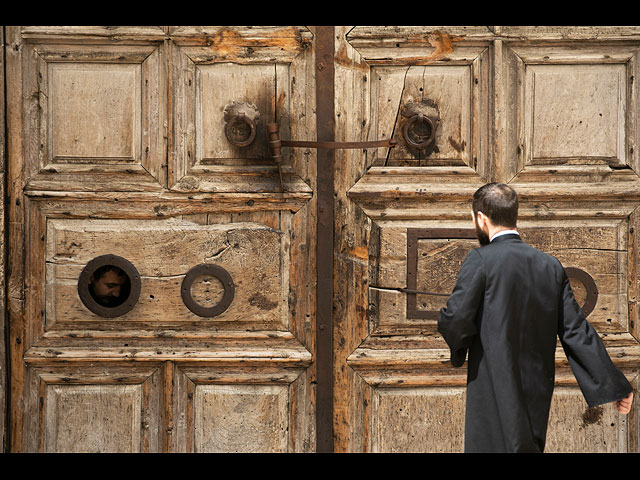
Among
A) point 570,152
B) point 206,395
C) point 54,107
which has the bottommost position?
point 206,395

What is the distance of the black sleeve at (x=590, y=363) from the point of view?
1.97m

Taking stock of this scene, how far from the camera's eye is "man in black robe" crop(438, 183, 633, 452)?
1.94 m

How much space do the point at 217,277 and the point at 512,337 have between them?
133 centimetres

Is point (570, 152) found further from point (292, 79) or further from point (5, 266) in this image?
point (5, 266)

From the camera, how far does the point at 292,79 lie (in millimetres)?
2713

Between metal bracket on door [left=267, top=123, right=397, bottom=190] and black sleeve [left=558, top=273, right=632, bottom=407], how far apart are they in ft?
3.41

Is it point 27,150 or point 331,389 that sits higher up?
point 27,150

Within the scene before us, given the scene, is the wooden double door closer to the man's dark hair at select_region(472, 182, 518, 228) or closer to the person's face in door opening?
the person's face in door opening

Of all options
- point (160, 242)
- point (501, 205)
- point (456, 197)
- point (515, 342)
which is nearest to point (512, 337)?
point (515, 342)

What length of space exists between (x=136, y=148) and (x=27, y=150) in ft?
1.55

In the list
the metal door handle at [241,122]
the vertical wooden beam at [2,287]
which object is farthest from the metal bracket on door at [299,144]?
the vertical wooden beam at [2,287]

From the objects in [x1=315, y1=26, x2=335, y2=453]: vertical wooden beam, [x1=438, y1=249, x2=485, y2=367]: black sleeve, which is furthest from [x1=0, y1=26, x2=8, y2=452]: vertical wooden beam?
[x1=438, y1=249, x2=485, y2=367]: black sleeve

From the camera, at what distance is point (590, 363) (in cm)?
197

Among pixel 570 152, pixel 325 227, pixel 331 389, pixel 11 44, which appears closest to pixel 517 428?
pixel 331 389
